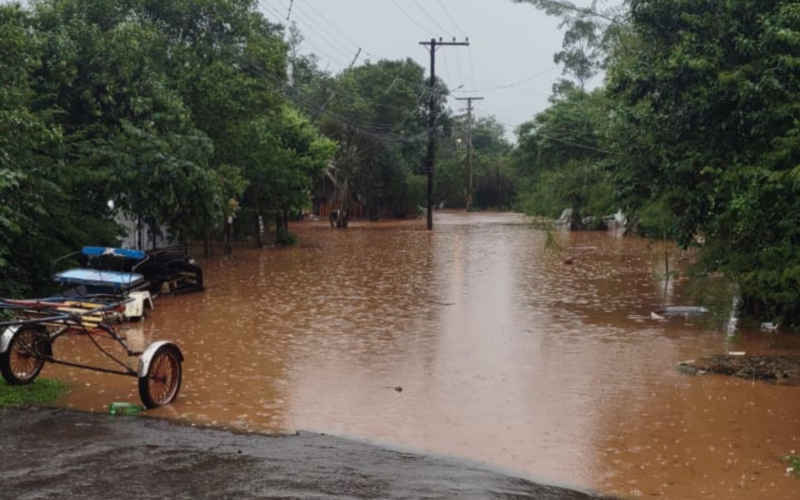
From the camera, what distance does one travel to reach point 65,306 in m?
8.48

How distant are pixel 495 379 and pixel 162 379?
14.3 feet

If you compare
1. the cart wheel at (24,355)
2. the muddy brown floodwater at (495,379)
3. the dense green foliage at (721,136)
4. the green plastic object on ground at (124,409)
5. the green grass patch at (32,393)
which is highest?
the dense green foliage at (721,136)

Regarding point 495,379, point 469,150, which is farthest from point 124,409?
point 469,150

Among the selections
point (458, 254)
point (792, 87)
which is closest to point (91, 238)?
point (792, 87)

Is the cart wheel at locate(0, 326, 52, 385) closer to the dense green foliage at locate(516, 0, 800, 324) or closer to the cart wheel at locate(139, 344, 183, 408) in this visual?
the cart wheel at locate(139, 344, 183, 408)

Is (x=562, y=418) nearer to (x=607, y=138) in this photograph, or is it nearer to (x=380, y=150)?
(x=607, y=138)

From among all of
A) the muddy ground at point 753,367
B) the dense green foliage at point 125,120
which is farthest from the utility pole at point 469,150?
the muddy ground at point 753,367

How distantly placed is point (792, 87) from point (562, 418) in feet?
24.0

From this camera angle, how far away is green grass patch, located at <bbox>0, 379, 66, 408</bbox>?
7.91 m

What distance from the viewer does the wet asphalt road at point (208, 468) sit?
17.1 feet

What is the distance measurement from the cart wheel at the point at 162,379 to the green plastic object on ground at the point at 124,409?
111 millimetres

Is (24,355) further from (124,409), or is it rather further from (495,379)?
(495,379)

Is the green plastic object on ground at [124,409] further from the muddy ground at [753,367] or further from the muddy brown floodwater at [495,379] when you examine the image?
the muddy ground at [753,367]

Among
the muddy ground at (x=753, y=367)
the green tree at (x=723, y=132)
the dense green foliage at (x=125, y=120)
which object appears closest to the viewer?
the muddy ground at (x=753, y=367)
